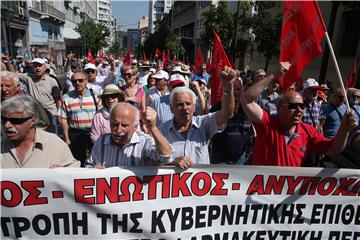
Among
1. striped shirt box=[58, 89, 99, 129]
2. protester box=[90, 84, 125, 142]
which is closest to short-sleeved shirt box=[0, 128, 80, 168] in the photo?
protester box=[90, 84, 125, 142]

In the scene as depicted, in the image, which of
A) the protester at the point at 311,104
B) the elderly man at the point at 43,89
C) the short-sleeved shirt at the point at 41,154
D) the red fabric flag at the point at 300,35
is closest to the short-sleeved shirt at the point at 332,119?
the protester at the point at 311,104

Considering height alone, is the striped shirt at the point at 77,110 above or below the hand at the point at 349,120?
below

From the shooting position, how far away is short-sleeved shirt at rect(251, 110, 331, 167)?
3037mm

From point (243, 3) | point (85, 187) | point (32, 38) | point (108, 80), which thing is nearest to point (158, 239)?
point (85, 187)

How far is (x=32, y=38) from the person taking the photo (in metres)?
39.9

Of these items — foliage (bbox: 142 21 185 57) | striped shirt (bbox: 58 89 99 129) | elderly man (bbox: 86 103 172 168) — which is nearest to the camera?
elderly man (bbox: 86 103 172 168)

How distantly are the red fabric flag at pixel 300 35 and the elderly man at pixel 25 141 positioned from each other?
2093mm

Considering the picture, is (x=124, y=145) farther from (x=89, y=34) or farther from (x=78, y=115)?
(x=89, y=34)

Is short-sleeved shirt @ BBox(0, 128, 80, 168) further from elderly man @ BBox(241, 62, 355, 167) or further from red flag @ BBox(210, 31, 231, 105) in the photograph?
red flag @ BBox(210, 31, 231, 105)

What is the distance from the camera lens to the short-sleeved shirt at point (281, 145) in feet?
9.96

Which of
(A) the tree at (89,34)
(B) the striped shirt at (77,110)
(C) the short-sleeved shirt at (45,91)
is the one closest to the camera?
(B) the striped shirt at (77,110)

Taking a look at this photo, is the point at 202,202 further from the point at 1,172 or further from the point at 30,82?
the point at 30,82

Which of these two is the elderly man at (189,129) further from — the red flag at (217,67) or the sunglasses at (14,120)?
the red flag at (217,67)

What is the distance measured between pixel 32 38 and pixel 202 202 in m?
42.1
